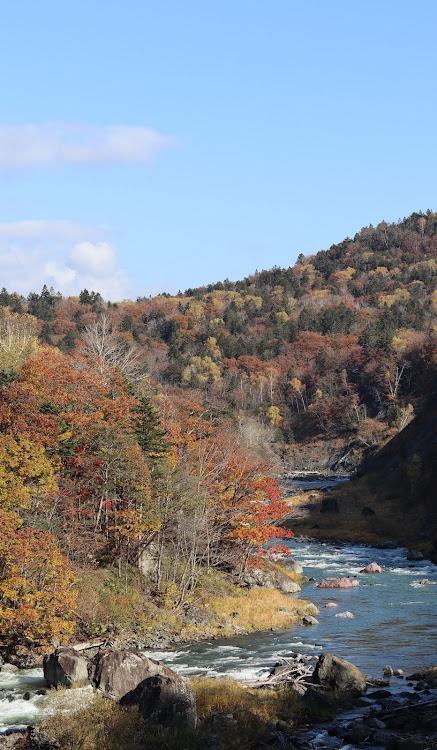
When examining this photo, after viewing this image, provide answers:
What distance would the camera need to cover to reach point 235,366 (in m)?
197

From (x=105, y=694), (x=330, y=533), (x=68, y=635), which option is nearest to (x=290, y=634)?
(x=68, y=635)

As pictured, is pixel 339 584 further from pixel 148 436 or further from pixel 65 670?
pixel 65 670

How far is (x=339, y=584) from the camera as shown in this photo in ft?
170

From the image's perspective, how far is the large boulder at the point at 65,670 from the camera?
27.3 metres

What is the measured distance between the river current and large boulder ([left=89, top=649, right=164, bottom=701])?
2548 millimetres

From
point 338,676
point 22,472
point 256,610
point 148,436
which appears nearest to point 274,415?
point 148,436

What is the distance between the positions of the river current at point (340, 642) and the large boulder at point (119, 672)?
100 inches

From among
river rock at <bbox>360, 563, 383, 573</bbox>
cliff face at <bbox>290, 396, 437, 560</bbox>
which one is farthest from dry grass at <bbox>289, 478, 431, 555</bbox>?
river rock at <bbox>360, 563, 383, 573</bbox>

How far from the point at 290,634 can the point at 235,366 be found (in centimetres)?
16021

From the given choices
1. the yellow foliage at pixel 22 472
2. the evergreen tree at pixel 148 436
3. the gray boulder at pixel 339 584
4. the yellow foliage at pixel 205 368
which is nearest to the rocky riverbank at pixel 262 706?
the yellow foliage at pixel 22 472

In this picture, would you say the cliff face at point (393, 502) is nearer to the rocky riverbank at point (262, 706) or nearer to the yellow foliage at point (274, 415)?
the rocky riverbank at point (262, 706)

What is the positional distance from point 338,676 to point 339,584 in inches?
1012

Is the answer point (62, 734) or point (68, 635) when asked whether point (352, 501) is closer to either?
point (68, 635)

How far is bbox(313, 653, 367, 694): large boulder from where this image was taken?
87.1ft
